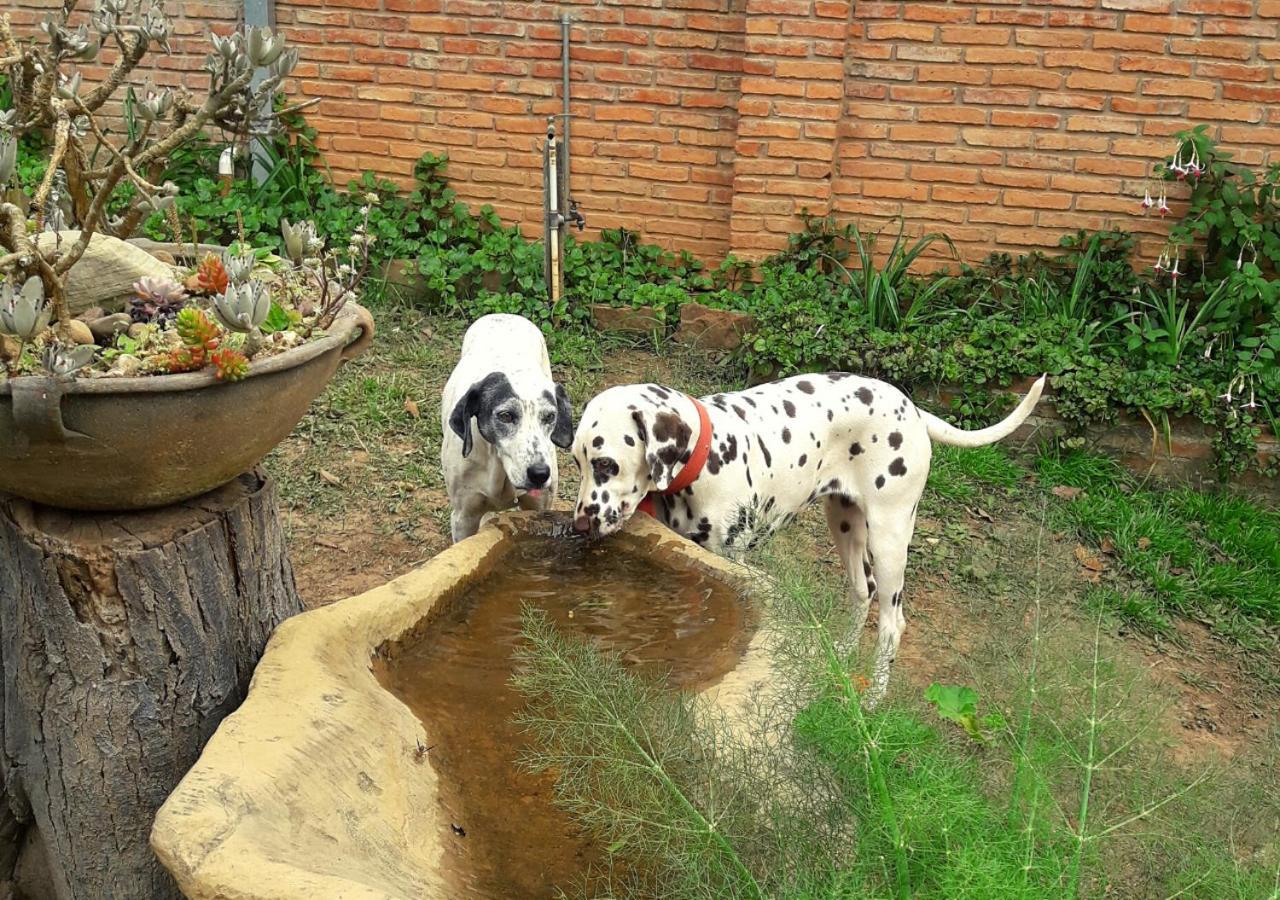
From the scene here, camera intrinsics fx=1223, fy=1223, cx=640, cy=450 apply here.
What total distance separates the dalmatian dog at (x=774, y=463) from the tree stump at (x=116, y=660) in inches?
44.3

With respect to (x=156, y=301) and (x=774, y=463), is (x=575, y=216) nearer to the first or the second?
(x=774, y=463)

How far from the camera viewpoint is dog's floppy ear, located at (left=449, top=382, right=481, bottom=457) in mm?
4195

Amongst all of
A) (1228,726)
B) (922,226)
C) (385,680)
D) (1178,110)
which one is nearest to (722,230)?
(922,226)

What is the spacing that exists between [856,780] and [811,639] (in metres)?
0.32

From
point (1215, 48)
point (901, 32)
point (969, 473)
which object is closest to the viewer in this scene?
point (969, 473)

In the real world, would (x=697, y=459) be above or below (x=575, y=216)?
below

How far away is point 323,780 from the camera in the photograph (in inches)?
100

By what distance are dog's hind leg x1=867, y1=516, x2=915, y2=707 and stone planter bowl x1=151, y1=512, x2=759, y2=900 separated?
1.19 m

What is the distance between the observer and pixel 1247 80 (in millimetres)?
6523

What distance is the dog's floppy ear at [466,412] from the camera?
4.20m

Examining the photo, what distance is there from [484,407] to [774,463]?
101 centimetres

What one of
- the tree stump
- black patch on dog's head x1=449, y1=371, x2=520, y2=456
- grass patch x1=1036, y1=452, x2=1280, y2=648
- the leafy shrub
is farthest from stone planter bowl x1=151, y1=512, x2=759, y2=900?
the leafy shrub

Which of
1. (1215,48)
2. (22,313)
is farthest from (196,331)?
(1215,48)

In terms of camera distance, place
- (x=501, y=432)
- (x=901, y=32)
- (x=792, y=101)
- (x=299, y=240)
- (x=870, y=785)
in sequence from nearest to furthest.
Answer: (x=870, y=785) < (x=299, y=240) < (x=501, y=432) < (x=901, y=32) < (x=792, y=101)
